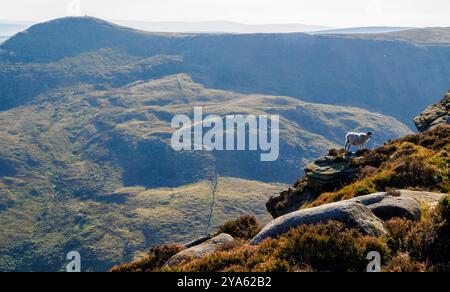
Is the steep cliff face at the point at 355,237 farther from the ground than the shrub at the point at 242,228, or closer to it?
farther from the ground

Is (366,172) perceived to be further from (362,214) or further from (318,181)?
(362,214)

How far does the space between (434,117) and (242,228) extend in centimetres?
2401

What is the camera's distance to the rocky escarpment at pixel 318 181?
31.1m

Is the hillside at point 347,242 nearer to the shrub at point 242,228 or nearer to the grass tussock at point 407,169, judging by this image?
the grass tussock at point 407,169

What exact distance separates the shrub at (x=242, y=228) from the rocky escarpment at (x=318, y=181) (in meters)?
6.80

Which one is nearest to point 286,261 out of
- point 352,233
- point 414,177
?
point 352,233

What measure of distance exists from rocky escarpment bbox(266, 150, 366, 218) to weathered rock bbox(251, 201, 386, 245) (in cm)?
1272

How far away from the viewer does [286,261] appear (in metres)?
14.4

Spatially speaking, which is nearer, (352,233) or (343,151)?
(352,233)

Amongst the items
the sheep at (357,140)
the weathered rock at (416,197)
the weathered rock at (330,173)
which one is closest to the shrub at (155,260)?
the weathered rock at (416,197)

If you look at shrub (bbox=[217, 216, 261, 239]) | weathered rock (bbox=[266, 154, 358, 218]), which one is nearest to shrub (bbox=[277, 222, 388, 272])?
shrub (bbox=[217, 216, 261, 239])
